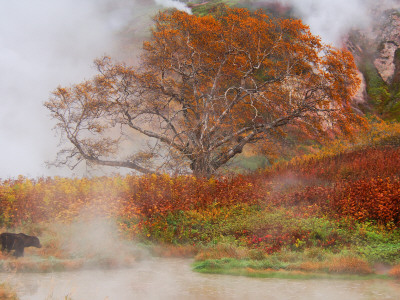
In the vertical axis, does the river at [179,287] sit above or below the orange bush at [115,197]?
below

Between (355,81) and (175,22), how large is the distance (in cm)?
909

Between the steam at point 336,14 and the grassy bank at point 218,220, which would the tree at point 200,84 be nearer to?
the grassy bank at point 218,220

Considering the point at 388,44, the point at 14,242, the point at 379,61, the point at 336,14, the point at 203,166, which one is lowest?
the point at 14,242

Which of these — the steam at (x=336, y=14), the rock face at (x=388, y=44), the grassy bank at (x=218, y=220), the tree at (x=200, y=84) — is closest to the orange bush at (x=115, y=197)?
the grassy bank at (x=218, y=220)

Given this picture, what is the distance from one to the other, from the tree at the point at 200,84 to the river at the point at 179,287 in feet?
32.2

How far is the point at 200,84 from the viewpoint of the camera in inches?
826

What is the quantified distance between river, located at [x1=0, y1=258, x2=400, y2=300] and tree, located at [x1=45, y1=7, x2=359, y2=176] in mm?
9808

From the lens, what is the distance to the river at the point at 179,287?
7.11 meters

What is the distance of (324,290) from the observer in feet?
24.4

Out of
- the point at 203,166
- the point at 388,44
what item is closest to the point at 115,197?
the point at 203,166

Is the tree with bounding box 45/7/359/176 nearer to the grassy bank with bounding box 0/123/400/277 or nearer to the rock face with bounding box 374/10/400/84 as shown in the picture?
the grassy bank with bounding box 0/123/400/277

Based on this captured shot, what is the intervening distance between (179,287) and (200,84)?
47.4 ft

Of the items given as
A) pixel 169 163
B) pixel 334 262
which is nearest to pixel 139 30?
pixel 169 163

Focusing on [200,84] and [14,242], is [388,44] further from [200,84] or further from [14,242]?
[14,242]
